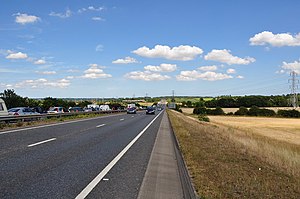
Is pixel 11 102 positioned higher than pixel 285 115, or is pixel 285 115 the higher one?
pixel 11 102

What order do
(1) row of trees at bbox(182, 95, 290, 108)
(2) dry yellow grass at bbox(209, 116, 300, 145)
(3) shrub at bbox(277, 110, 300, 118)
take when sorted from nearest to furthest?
(2) dry yellow grass at bbox(209, 116, 300, 145) < (3) shrub at bbox(277, 110, 300, 118) < (1) row of trees at bbox(182, 95, 290, 108)

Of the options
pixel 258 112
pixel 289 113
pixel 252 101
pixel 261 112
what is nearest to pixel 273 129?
pixel 289 113

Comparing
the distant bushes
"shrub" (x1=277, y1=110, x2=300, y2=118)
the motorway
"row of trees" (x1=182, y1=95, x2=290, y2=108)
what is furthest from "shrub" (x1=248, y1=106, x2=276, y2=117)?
the motorway

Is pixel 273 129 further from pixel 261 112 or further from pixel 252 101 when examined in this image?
pixel 252 101

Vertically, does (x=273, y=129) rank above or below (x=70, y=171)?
below

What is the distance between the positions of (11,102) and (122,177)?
68121 mm

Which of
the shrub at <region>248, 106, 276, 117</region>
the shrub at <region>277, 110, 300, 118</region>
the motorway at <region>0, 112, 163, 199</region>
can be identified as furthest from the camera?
the shrub at <region>248, 106, 276, 117</region>

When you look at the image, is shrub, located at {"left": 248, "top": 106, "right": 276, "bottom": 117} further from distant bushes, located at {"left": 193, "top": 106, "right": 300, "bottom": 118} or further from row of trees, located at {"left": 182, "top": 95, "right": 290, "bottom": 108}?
row of trees, located at {"left": 182, "top": 95, "right": 290, "bottom": 108}

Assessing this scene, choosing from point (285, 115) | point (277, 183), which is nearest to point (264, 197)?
point (277, 183)

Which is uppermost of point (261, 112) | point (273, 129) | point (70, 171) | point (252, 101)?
point (252, 101)

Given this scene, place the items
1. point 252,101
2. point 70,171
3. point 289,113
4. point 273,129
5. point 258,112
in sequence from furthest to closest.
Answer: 1. point 252,101
2. point 258,112
3. point 289,113
4. point 273,129
5. point 70,171

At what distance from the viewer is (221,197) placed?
6074 millimetres

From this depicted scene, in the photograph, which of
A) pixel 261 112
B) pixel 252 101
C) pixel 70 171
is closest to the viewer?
pixel 70 171

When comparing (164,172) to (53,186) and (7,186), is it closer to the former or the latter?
(53,186)
